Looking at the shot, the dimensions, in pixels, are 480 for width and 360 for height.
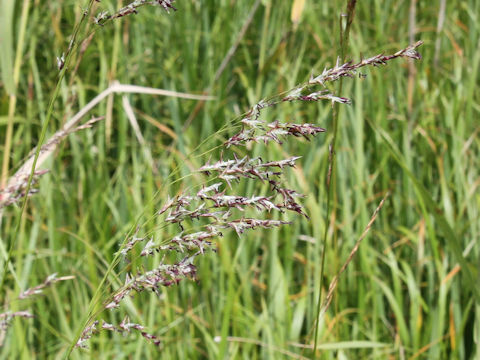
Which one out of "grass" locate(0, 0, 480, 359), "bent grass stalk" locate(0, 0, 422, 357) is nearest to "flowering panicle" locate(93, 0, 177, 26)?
"bent grass stalk" locate(0, 0, 422, 357)

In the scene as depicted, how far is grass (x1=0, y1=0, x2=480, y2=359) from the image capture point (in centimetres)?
165

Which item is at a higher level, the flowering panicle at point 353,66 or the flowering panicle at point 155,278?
the flowering panicle at point 353,66

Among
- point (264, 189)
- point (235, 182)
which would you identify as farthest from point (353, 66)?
point (264, 189)

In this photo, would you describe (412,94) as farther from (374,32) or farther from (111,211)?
(111,211)

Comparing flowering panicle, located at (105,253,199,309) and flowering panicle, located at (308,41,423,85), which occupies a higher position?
flowering panicle, located at (308,41,423,85)

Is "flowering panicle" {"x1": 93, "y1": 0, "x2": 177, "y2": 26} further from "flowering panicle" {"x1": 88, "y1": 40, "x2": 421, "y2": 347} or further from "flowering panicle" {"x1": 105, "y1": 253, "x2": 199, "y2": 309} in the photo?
"flowering panicle" {"x1": 105, "y1": 253, "x2": 199, "y2": 309}

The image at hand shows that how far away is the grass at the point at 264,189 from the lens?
5.42 feet

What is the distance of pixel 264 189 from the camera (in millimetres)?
1930

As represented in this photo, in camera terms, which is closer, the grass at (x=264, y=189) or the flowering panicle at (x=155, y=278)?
the flowering panicle at (x=155, y=278)

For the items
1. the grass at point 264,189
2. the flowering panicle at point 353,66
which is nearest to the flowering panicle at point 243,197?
the flowering panicle at point 353,66

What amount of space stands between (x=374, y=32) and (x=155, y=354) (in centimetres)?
181

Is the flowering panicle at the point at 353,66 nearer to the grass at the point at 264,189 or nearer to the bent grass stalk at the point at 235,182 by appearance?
the bent grass stalk at the point at 235,182

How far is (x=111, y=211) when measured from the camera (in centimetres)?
199

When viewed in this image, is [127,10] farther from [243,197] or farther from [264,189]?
[264,189]
